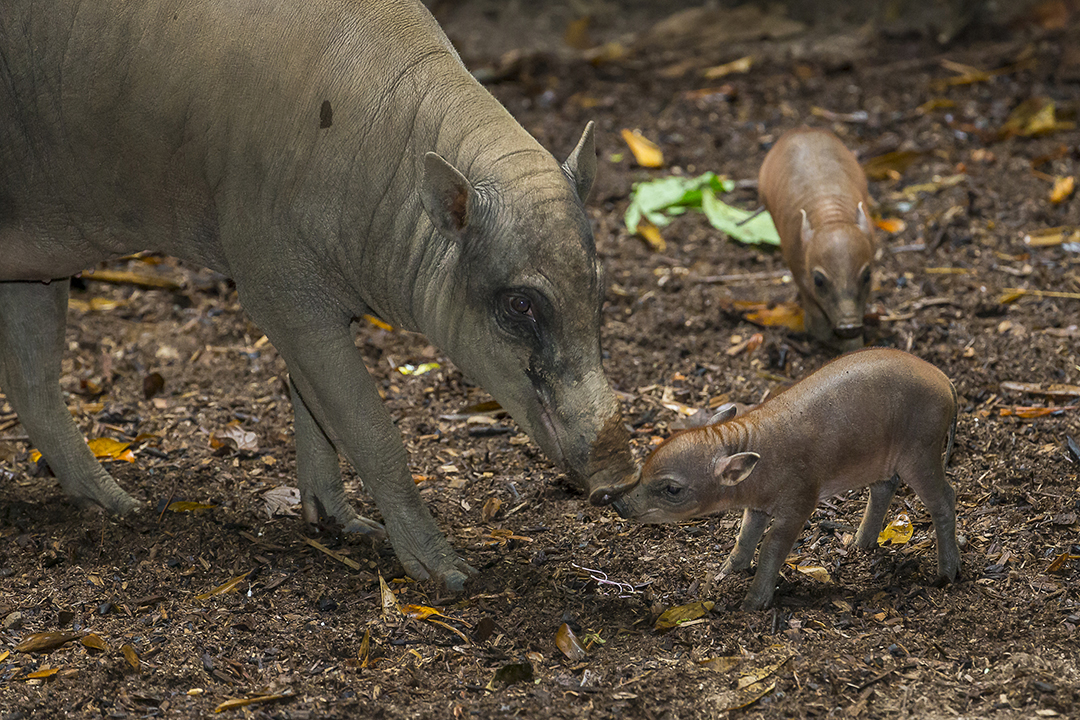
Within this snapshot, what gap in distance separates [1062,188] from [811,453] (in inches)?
189

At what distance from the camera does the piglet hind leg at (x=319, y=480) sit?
5398 millimetres

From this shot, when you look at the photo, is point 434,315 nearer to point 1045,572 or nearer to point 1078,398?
point 1045,572

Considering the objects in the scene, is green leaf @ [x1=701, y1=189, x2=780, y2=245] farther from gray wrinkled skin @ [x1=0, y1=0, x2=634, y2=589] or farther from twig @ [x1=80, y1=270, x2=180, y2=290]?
gray wrinkled skin @ [x1=0, y1=0, x2=634, y2=589]

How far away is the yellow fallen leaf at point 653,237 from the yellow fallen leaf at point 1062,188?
9.02 feet

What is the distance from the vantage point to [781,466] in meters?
4.54

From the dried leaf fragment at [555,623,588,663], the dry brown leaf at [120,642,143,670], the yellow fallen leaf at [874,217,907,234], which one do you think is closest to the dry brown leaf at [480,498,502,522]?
the dried leaf fragment at [555,623,588,663]

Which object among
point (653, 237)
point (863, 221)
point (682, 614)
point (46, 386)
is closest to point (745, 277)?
point (653, 237)

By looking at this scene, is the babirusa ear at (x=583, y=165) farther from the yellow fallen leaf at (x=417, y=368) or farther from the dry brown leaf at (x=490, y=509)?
the yellow fallen leaf at (x=417, y=368)

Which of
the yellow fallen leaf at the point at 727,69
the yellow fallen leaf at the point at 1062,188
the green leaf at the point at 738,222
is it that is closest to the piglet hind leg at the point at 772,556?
the green leaf at the point at 738,222

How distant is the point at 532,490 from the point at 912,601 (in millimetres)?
1873

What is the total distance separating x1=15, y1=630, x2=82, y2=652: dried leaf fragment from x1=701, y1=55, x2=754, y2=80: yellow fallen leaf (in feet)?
25.8

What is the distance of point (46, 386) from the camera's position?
565 centimetres

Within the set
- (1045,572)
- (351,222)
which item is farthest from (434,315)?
(1045,572)

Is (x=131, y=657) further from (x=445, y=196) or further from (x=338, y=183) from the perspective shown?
(x=445, y=196)
